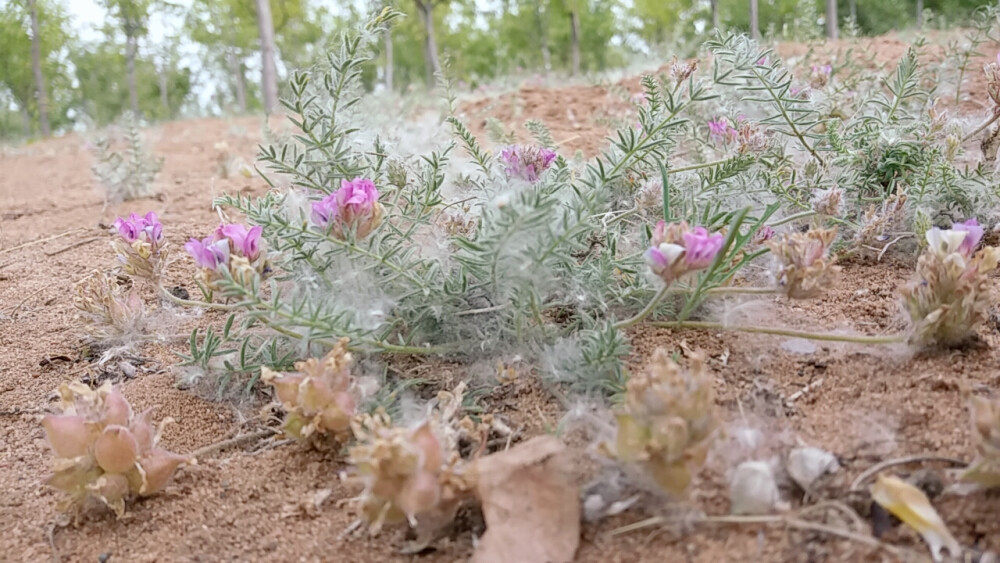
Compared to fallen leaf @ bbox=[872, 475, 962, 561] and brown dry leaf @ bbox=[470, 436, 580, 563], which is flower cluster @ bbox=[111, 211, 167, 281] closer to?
brown dry leaf @ bbox=[470, 436, 580, 563]

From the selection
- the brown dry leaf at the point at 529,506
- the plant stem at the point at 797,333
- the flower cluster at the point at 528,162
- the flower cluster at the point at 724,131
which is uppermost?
the flower cluster at the point at 724,131

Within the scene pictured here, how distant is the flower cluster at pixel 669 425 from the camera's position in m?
0.88

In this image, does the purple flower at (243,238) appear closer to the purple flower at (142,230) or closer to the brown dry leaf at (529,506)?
the purple flower at (142,230)

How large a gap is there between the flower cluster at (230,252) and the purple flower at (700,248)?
0.74 metres

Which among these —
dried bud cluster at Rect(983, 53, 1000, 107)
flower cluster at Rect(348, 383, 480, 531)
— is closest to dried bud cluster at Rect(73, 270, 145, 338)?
flower cluster at Rect(348, 383, 480, 531)

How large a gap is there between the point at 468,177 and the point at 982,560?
4.41 ft

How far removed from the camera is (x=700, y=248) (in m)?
1.11

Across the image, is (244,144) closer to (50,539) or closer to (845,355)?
(50,539)

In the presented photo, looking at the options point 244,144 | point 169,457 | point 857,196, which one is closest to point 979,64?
point 857,196

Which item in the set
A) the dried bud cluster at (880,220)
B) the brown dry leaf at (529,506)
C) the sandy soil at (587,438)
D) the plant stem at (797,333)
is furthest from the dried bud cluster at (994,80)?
the brown dry leaf at (529,506)

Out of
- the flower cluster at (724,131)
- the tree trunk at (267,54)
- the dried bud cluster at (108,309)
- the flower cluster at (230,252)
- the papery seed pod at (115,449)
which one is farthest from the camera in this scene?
the tree trunk at (267,54)

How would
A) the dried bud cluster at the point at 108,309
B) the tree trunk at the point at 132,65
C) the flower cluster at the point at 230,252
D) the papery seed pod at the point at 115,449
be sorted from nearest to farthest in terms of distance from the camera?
the papery seed pod at the point at 115,449 → the flower cluster at the point at 230,252 → the dried bud cluster at the point at 108,309 → the tree trunk at the point at 132,65

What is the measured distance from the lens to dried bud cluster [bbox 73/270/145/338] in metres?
1.60

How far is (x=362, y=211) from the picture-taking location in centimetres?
128
